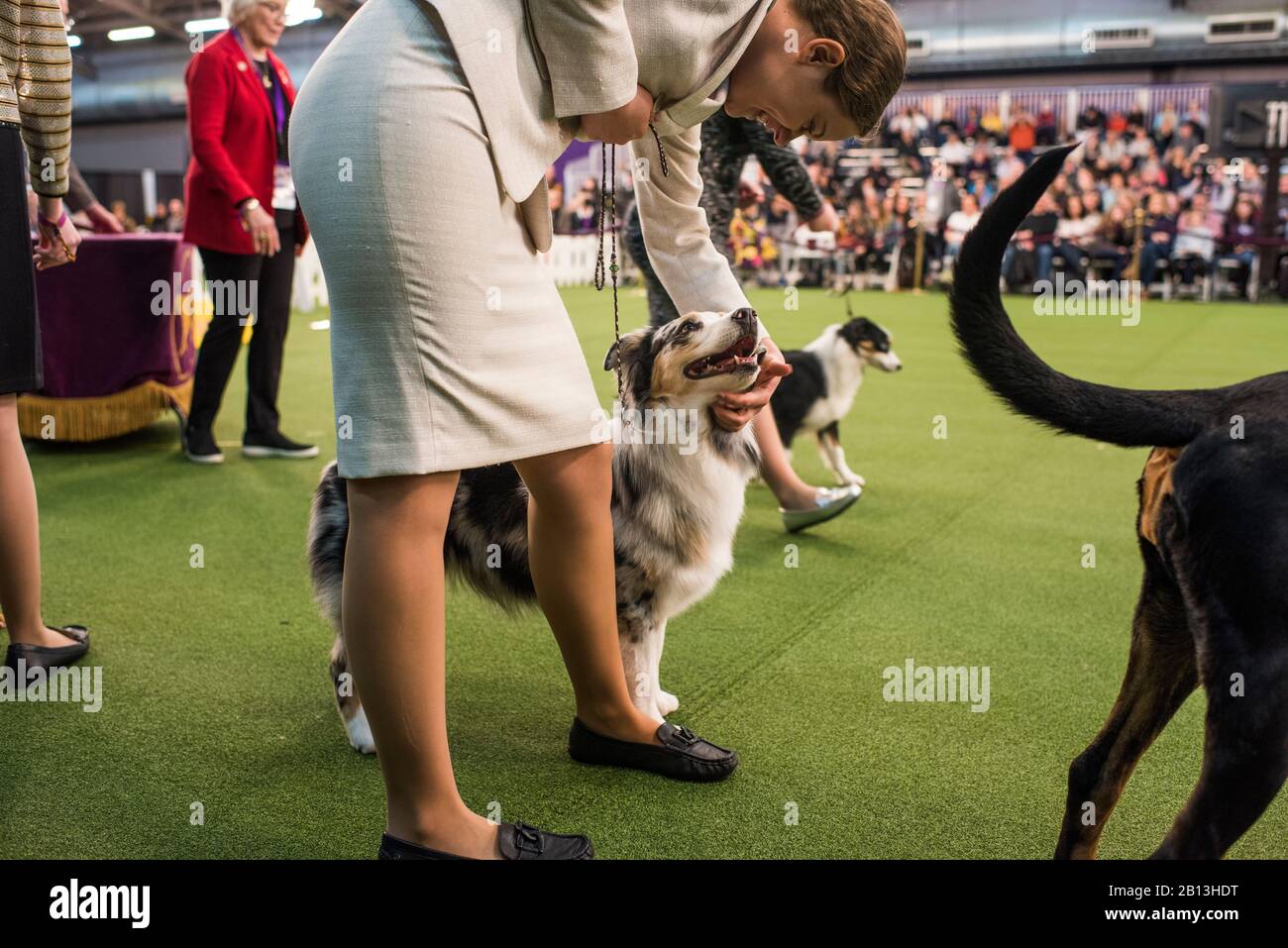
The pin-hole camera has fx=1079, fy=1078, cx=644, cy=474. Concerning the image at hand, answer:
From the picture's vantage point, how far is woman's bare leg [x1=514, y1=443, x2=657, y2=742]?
1.61 meters

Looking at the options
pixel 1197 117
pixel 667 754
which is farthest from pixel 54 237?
pixel 1197 117

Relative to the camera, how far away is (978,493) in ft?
13.7

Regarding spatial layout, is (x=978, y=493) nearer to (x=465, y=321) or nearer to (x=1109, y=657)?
(x=1109, y=657)

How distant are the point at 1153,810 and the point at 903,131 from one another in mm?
18323

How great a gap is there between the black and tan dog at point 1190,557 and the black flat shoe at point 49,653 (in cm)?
204

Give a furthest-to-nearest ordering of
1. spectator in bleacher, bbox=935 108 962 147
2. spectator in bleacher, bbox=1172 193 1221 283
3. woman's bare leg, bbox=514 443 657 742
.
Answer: spectator in bleacher, bbox=935 108 962 147 → spectator in bleacher, bbox=1172 193 1221 283 → woman's bare leg, bbox=514 443 657 742

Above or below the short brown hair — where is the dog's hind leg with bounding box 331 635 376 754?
below

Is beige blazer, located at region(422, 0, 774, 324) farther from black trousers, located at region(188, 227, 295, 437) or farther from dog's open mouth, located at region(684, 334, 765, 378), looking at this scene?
black trousers, located at region(188, 227, 295, 437)

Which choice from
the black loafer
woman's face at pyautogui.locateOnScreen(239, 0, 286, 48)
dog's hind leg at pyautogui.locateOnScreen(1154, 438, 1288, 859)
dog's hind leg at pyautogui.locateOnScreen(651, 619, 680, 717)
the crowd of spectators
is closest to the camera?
dog's hind leg at pyautogui.locateOnScreen(1154, 438, 1288, 859)

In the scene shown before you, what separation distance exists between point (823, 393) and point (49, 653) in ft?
9.85

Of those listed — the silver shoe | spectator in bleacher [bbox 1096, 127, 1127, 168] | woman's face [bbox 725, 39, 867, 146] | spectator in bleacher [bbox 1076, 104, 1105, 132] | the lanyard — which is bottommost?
the silver shoe

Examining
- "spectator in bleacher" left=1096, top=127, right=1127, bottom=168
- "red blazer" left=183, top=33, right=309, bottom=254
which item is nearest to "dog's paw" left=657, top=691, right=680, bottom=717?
"red blazer" left=183, top=33, right=309, bottom=254

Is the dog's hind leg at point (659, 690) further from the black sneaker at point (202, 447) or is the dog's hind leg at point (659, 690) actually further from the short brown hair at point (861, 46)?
the black sneaker at point (202, 447)
